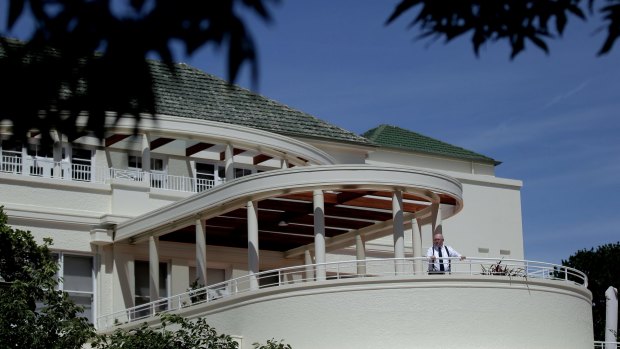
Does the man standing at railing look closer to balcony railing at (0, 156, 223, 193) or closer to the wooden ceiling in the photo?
the wooden ceiling

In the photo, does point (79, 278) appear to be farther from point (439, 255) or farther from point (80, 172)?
point (439, 255)

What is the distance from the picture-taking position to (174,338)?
24312 mm

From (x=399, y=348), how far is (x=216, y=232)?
7743 millimetres

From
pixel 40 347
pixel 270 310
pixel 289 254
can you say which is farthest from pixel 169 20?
pixel 289 254

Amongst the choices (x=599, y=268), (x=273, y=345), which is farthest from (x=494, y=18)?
(x=599, y=268)

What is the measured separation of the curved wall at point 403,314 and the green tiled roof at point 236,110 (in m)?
11.1

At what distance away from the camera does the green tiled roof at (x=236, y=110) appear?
35.8 meters

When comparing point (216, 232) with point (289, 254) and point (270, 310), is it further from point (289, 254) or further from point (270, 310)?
point (270, 310)

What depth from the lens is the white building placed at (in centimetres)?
2434

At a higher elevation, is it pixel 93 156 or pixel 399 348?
pixel 93 156

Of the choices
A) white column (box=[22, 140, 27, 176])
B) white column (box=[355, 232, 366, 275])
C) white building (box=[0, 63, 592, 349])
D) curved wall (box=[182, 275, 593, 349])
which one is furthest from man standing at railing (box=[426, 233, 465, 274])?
white column (box=[22, 140, 27, 176])

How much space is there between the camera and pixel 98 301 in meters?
29.5

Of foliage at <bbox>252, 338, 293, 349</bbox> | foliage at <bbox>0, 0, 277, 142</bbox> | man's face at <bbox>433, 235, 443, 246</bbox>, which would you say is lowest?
foliage at <bbox>0, 0, 277, 142</bbox>

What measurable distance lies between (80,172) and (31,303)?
861 cm
